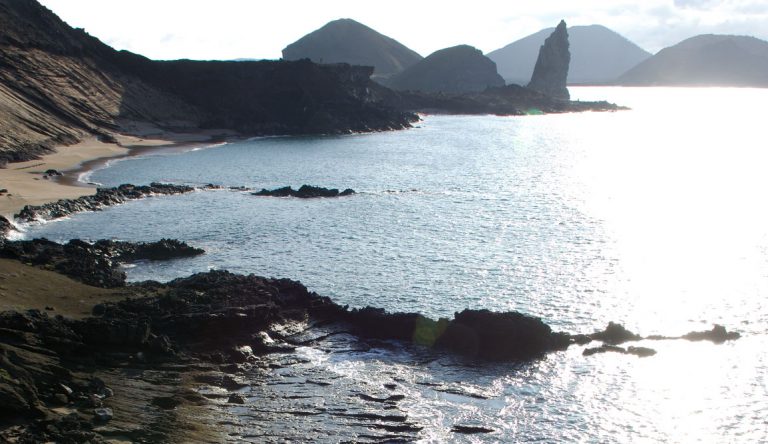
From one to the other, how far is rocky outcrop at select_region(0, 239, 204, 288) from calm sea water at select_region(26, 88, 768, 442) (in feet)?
5.86

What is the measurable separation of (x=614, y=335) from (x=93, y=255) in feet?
85.6

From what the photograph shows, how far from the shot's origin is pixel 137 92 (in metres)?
137

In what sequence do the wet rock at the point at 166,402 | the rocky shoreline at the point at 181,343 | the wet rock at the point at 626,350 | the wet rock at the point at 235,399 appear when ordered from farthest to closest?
the wet rock at the point at 626,350 < the wet rock at the point at 235,399 < the wet rock at the point at 166,402 < the rocky shoreline at the point at 181,343

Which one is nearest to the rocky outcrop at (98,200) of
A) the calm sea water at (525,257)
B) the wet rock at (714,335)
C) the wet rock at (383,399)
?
the calm sea water at (525,257)

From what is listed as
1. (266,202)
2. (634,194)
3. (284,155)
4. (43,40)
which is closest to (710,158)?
(634,194)

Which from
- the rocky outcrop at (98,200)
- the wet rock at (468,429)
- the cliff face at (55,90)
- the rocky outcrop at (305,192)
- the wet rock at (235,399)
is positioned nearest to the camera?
the wet rock at (468,429)

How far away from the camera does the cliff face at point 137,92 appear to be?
4050 inches

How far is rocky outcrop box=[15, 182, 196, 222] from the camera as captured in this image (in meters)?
56.2

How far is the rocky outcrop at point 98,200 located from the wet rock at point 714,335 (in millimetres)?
43551

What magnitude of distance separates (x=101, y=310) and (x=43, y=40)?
109 metres

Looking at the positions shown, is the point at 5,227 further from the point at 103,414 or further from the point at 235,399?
the point at 103,414

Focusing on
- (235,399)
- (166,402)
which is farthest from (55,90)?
(166,402)

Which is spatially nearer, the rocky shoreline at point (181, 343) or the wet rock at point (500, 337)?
the rocky shoreline at point (181, 343)

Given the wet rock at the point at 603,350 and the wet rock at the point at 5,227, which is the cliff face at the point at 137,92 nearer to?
the wet rock at the point at 5,227
